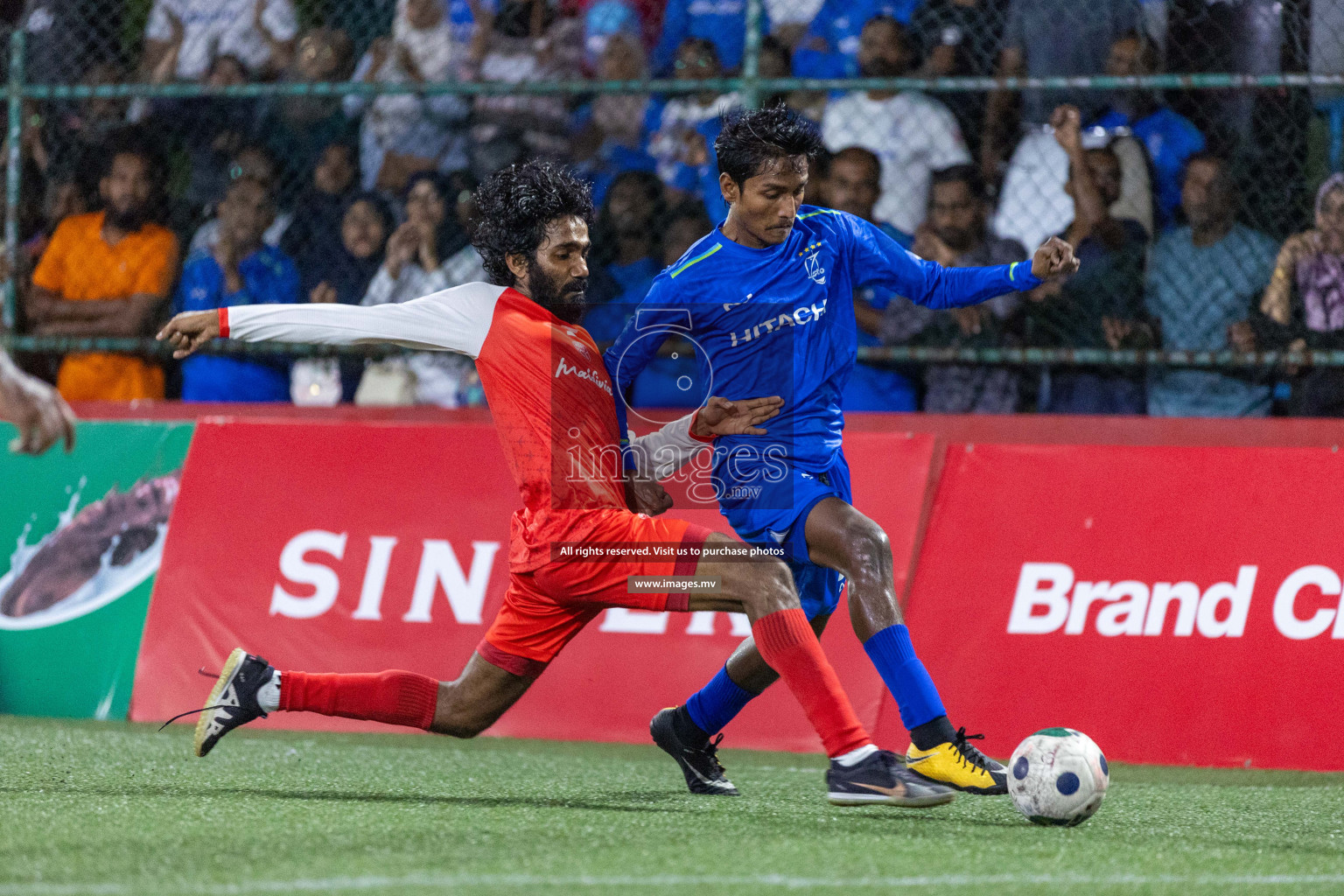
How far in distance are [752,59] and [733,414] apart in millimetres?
3119

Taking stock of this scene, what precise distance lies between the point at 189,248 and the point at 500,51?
6.20 feet

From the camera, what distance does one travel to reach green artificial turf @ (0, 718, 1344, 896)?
131 inches

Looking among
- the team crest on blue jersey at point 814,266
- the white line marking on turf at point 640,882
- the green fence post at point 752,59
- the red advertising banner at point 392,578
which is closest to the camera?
the white line marking on turf at point 640,882

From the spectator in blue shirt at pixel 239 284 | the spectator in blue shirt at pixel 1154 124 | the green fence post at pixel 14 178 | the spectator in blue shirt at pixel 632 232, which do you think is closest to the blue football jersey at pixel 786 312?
the spectator in blue shirt at pixel 1154 124

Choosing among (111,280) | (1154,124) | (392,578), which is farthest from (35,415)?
(1154,124)

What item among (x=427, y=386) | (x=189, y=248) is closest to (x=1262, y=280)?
(x=427, y=386)

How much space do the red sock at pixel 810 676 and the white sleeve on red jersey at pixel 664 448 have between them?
2.18ft

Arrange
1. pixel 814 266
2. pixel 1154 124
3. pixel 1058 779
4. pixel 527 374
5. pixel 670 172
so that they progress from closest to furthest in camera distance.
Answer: pixel 1058 779, pixel 527 374, pixel 814 266, pixel 1154 124, pixel 670 172

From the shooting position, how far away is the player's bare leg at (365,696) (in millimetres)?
4711

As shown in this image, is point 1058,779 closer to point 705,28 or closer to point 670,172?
point 670,172

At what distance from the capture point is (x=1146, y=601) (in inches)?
238

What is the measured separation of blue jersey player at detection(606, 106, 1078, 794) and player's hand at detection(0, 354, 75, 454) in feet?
5.46

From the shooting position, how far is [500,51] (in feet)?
27.0

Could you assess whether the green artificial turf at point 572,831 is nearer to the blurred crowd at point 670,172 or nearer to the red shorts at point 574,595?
the red shorts at point 574,595
